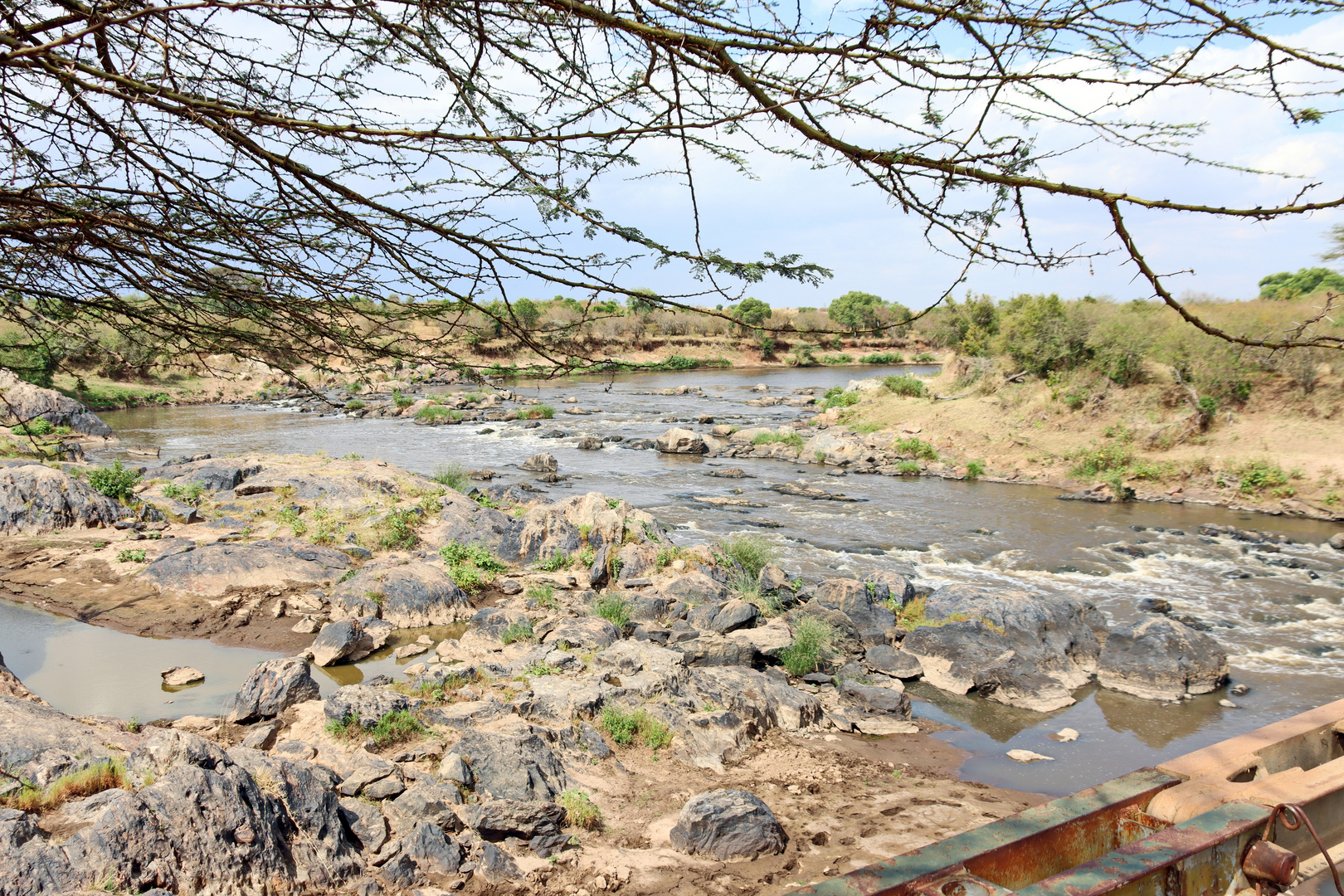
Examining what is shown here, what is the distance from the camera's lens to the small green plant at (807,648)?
730cm

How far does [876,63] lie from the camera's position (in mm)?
2096

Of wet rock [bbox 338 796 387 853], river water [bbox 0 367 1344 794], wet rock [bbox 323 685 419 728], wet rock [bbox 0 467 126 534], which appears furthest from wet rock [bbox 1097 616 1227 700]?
wet rock [bbox 0 467 126 534]

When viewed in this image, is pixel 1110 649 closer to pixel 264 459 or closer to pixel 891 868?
pixel 891 868

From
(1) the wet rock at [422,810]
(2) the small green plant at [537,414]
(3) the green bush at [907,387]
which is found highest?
(3) the green bush at [907,387]

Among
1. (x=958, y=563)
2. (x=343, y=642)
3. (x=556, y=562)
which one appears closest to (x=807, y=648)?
(x=556, y=562)

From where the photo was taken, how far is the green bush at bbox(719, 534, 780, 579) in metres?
10.3

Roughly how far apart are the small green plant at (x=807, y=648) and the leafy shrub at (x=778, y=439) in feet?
42.2

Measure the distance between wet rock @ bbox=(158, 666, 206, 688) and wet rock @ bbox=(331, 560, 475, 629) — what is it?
1476 mm

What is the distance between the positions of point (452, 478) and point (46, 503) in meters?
5.85

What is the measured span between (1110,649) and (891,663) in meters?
2.28

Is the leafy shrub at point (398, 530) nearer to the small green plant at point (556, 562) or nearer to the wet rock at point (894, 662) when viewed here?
the small green plant at point (556, 562)

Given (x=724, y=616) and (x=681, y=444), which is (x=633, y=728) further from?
(x=681, y=444)

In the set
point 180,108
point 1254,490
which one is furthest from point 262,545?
point 1254,490

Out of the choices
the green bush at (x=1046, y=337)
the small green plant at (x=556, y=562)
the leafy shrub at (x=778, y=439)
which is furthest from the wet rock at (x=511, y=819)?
the green bush at (x=1046, y=337)
